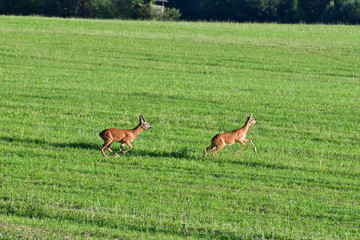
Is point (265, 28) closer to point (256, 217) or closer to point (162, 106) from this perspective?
point (162, 106)

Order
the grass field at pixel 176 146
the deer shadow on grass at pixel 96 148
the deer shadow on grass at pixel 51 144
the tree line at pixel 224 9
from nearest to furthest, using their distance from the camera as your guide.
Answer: the grass field at pixel 176 146 < the deer shadow on grass at pixel 96 148 < the deer shadow on grass at pixel 51 144 < the tree line at pixel 224 9

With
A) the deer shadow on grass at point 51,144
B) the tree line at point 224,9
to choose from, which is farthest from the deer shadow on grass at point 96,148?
the tree line at point 224,9

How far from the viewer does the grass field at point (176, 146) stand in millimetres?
11477

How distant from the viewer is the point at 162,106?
2356cm

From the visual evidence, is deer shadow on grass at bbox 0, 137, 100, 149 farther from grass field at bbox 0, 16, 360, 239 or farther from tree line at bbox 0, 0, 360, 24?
tree line at bbox 0, 0, 360, 24

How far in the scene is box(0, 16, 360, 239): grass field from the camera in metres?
11.5

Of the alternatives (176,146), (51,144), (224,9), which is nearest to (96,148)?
(51,144)

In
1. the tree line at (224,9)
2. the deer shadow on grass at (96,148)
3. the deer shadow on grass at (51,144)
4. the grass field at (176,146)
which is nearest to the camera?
the grass field at (176,146)

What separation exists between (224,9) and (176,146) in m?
80.2

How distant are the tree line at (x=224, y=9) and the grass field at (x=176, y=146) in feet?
127

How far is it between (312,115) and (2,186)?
13.9 m

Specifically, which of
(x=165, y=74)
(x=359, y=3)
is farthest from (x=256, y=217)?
(x=359, y=3)

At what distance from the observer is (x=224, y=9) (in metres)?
94.6

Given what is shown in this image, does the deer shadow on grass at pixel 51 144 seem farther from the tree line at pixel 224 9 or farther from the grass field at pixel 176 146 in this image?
the tree line at pixel 224 9
